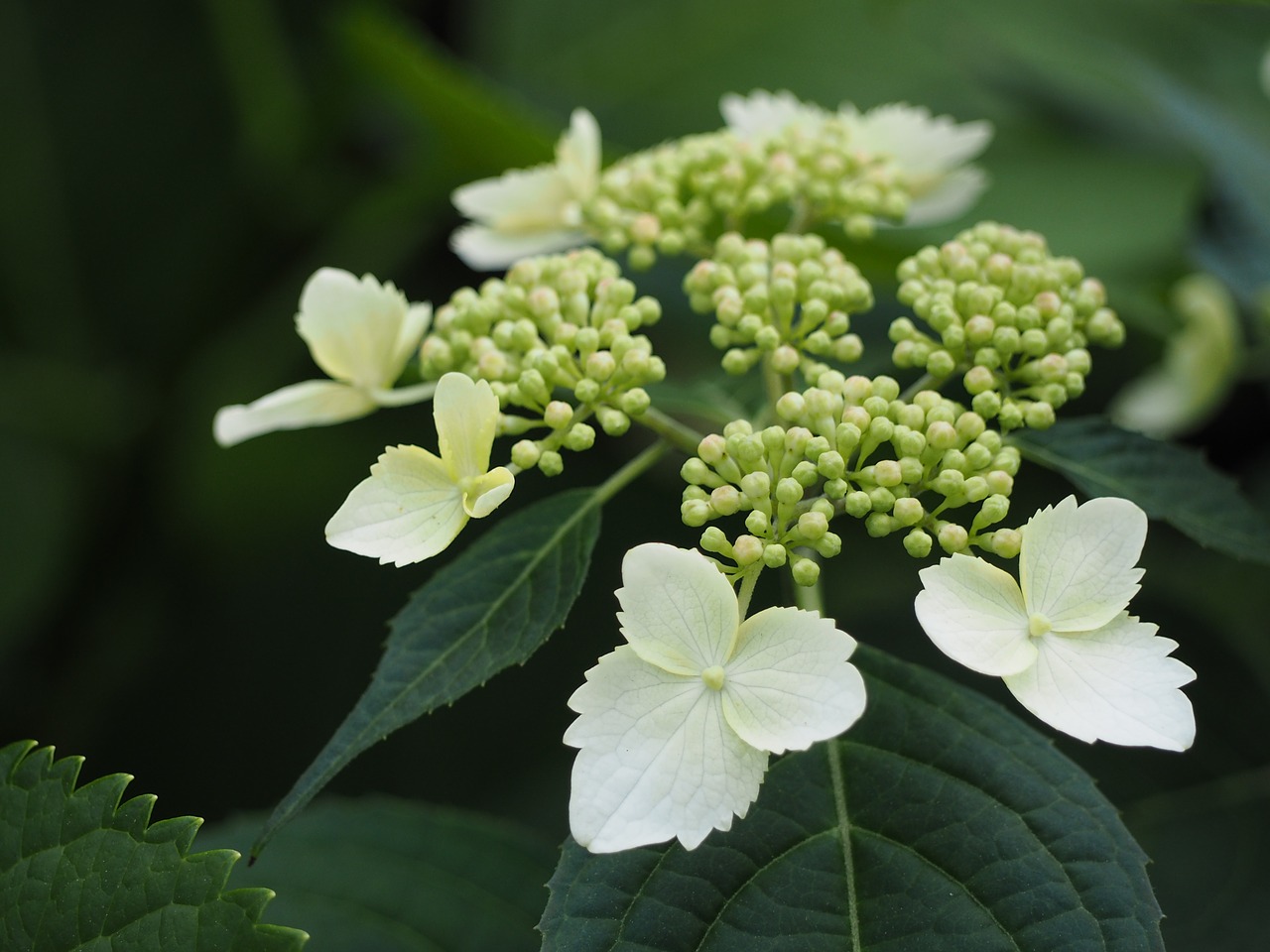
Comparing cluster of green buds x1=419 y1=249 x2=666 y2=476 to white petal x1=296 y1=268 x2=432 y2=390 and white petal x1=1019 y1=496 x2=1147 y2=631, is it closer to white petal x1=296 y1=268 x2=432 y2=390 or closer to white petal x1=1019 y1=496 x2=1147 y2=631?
white petal x1=296 y1=268 x2=432 y2=390

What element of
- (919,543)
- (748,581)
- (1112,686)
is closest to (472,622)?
(748,581)

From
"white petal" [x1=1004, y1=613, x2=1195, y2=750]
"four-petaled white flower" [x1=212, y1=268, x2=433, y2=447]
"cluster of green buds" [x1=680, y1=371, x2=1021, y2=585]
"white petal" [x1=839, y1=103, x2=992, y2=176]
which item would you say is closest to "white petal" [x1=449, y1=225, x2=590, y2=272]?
"four-petaled white flower" [x1=212, y1=268, x2=433, y2=447]

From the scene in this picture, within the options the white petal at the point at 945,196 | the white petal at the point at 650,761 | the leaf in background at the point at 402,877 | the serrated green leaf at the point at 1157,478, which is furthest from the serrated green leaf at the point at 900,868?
the white petal at the point at 945,196

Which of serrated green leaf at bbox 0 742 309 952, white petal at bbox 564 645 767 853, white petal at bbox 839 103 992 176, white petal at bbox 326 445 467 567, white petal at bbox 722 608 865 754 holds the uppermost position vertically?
white petal at bbox 839 103 992 176

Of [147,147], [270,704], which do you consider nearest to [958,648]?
[270,704]

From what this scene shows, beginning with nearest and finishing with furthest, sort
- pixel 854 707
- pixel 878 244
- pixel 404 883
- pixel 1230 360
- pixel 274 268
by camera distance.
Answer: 1. pixel 854 707
2. pixel 404 883
3. pixel 878 244
4. pixel 1230 360
5. pixel 274 268

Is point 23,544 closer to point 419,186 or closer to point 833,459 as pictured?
point 419,186
